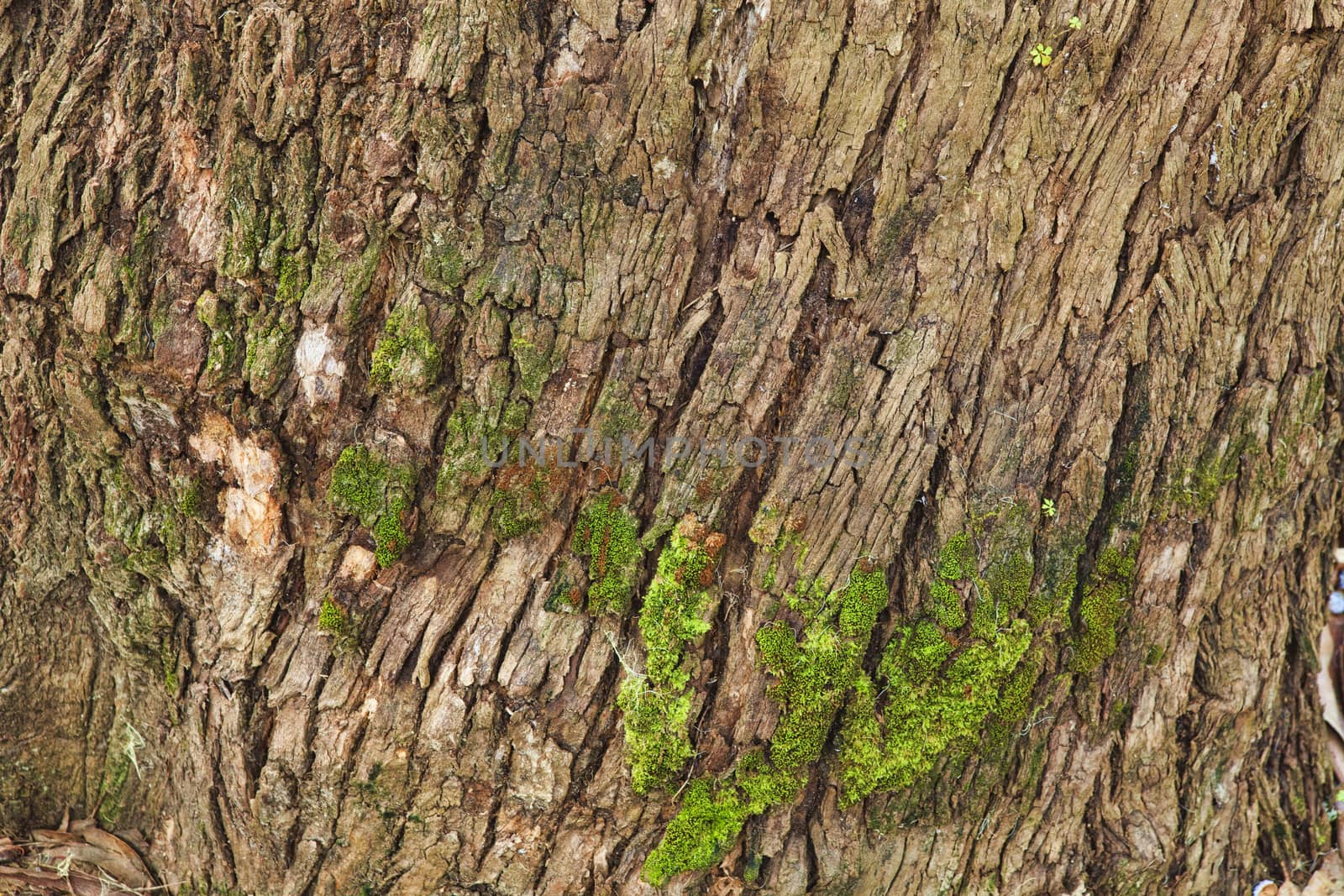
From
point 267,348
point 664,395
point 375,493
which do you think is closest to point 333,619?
point 375,493

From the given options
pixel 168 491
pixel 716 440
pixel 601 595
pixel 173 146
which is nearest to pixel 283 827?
pixel 168 491

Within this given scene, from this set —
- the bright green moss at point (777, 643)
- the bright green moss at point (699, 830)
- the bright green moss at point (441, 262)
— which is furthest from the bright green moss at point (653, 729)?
the bright green moss at point (441, 262)

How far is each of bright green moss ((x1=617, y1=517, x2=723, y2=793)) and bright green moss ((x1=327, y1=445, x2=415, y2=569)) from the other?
72 cm

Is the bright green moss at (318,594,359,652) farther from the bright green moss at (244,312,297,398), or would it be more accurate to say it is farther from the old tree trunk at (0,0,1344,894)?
the bright green moss at (244,312,297,398)

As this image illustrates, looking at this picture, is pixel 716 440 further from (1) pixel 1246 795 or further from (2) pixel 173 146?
(1) pixel 1246 795

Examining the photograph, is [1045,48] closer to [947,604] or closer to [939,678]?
[947,604]

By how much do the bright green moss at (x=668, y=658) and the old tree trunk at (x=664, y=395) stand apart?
15mm

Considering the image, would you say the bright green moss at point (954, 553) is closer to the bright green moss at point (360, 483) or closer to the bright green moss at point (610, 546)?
the bright green moss at point (610, 546)

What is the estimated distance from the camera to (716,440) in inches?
92.9

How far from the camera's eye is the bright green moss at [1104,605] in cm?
258

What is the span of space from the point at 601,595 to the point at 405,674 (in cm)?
60

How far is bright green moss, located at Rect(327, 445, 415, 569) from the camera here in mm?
2396

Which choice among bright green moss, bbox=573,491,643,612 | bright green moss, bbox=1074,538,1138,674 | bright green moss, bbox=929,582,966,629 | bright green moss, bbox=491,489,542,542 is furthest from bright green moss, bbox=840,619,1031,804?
bright green moss, bbox=491,489,542,542

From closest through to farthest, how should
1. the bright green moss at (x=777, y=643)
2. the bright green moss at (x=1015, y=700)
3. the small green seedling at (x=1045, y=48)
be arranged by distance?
1. the small green seedling at (x=1045, y=48)
2. the bright green moss at (x=777, y=643)
3. the bright green moss at (x=1015, y=700)
